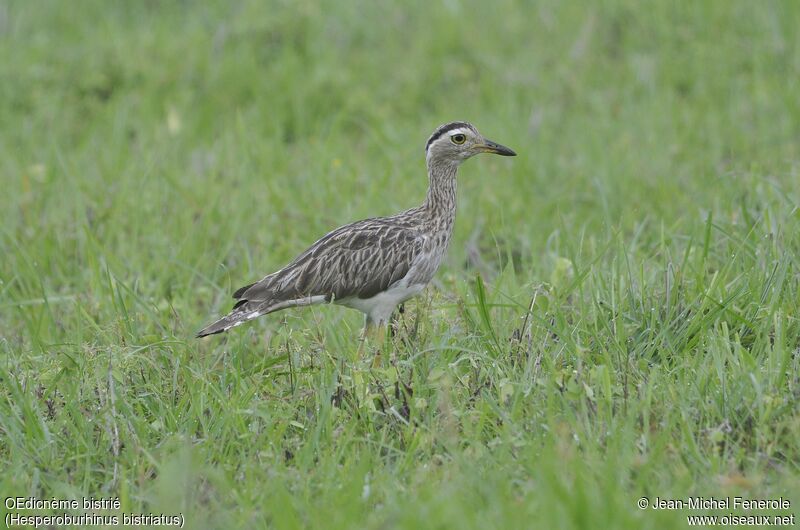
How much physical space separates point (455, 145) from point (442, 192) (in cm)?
31

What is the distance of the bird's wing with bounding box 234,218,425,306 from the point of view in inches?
267

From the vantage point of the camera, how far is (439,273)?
27.2ft

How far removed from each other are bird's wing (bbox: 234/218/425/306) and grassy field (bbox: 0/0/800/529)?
0.74 feet

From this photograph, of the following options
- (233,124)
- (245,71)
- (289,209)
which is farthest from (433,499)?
(245,71)

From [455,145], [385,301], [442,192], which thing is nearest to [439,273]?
[442,192]

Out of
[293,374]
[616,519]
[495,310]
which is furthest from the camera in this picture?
[495,310]

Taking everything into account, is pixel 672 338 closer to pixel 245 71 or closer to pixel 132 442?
pixel 132 442

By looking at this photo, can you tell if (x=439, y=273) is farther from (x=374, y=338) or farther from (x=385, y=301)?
(x=374, y=338)

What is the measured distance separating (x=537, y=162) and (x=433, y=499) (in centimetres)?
564

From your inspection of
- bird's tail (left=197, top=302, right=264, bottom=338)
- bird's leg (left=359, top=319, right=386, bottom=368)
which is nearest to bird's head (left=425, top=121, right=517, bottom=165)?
bird's leg (left=359, top=319, right=386, bottom=368)

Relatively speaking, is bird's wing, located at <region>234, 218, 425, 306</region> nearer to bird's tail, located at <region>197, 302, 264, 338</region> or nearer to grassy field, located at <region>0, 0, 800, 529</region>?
bird's tail, located at <region>197, 302, 264, 338</region>

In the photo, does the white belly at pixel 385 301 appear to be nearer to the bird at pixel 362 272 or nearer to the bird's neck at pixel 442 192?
the bird at pixel 362 272

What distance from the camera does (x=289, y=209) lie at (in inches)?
358

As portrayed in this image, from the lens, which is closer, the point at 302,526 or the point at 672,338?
the point at 302,526
